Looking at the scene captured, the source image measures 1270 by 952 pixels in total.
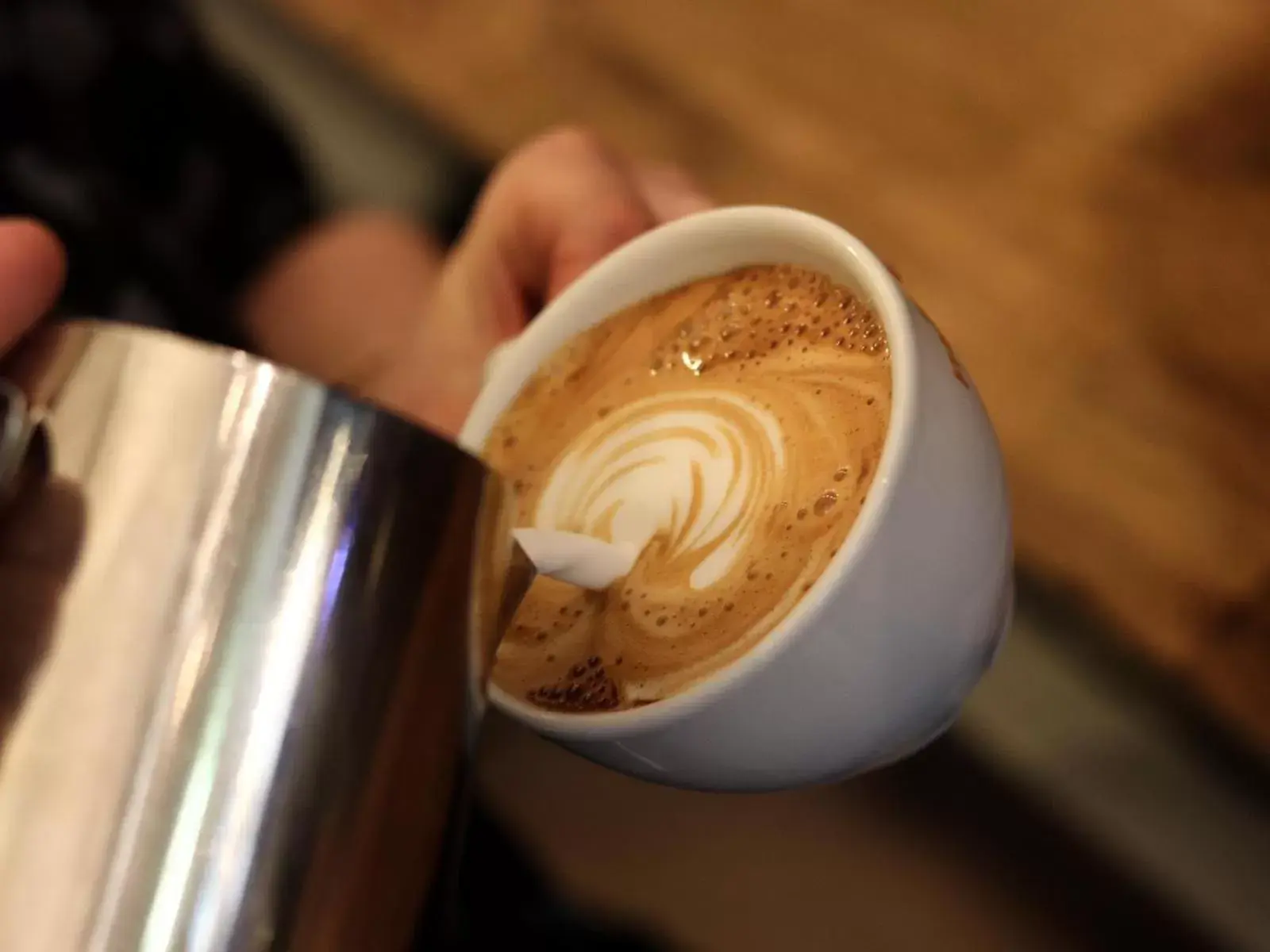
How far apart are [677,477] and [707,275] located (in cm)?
9

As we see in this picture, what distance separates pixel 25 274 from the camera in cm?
32

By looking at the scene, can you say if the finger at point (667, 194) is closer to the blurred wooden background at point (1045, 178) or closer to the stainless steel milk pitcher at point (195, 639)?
the blurred wooden background at point (1045, 178)

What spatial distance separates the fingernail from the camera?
579 millimetres

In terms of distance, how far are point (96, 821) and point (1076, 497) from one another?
59 cm

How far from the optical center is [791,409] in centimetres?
40

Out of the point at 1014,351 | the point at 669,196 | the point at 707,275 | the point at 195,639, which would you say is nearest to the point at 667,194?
the point at 669,196

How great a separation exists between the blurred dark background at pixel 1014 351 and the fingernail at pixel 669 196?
0.72 feet

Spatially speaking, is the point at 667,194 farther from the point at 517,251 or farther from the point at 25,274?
the point at 25,274

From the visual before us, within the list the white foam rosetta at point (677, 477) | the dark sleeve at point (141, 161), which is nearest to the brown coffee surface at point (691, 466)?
the white foam rosetta at point (677, 477)

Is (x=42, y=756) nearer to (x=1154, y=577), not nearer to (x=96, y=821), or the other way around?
(x=96, y=821)

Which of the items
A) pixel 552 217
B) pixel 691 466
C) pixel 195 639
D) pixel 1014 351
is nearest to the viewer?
pixel 195 639

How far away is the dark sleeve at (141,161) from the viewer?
2.17 ft

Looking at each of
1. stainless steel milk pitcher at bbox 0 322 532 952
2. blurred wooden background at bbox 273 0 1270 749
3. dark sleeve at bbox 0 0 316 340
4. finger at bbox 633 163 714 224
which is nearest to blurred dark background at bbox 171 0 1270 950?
blurred wooden background at bbox 273 0 1270 749

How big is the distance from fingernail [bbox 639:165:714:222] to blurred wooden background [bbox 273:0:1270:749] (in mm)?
210
